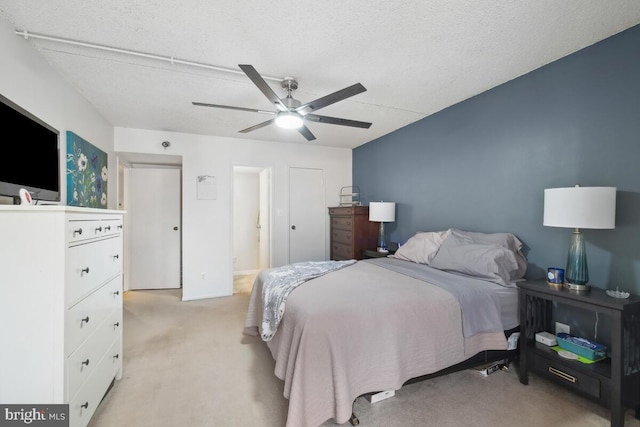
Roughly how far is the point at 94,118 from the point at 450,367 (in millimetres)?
4257

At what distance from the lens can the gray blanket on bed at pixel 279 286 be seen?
6.51ft

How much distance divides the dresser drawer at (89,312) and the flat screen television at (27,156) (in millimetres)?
683

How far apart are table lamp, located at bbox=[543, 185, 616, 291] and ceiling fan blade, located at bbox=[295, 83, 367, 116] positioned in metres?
1.52

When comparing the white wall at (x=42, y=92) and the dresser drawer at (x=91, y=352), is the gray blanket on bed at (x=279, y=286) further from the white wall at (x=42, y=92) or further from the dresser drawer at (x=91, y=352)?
the white wall at (x=42, y=92)

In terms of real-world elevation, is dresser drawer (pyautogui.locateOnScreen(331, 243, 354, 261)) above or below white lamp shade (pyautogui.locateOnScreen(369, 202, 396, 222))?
below

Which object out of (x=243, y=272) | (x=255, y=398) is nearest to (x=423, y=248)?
(x=255, y=398)

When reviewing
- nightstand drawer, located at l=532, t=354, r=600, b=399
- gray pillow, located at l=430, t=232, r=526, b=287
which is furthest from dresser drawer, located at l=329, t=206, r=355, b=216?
nightstand drawer, located at l=532, t=354, r=600, b=399

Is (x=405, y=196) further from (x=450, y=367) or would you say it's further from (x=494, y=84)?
(x=450, y=367)

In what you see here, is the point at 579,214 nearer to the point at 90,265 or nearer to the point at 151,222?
the point at 90,265

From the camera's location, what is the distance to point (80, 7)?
5.33 ft

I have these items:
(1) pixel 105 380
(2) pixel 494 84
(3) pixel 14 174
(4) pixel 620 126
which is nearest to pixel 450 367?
(4) pixel 620 126

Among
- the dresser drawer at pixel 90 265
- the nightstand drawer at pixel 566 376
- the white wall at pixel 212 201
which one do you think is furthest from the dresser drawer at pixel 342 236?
the dresser drawer at pixel 90 265

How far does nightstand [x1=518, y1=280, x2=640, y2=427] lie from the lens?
1585 millimetres

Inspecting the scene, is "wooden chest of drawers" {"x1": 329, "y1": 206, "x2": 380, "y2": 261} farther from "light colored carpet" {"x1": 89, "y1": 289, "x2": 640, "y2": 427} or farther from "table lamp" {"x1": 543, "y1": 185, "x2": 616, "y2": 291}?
"table lamp" {"x1": 543, "y1": 185, "x2": 616, "y2": 291}
